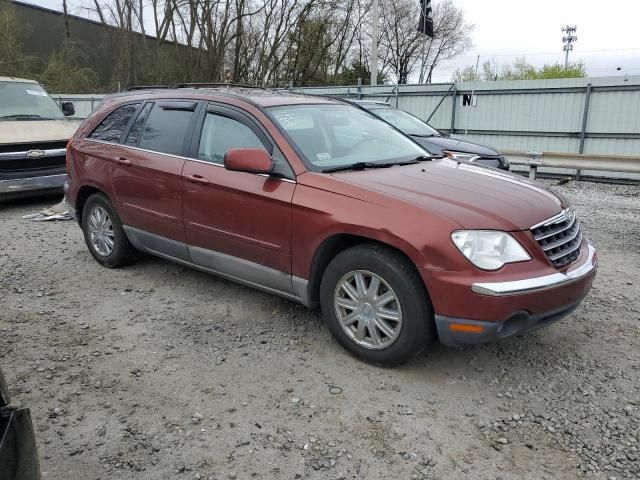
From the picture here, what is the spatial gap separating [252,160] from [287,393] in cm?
156

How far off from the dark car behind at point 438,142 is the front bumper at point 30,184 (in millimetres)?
4887

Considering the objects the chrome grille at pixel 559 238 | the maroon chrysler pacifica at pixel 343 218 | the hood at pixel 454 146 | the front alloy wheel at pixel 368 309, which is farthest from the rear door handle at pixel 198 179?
the hood at pixel 454 146

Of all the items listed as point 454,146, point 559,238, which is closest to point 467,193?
point 559,238

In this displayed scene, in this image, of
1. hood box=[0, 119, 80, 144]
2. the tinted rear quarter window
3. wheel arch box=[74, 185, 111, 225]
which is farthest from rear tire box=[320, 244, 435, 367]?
hood box=[0, 119, 80, 144]

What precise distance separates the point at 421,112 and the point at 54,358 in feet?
42.5

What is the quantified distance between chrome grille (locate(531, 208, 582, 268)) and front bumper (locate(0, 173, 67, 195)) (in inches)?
298

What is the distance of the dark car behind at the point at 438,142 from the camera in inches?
357

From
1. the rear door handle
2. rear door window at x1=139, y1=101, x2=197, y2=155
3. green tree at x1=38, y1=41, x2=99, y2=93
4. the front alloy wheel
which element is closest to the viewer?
the front alloy wheel

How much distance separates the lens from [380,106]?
10625mm

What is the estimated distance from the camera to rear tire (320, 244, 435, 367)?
10.6 feet

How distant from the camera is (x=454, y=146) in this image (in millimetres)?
9297

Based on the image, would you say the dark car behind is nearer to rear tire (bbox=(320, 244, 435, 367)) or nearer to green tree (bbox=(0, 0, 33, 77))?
rear tire (bbox=(320, 244, 435, 367))

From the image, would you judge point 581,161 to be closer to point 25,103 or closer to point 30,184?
point 30,184

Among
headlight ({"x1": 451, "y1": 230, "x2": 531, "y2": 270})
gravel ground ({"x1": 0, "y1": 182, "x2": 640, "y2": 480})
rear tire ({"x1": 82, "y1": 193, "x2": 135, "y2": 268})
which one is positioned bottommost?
gravel ground ({"x1": 0, "y1": 182, "x2": 640, "y2": 480})
